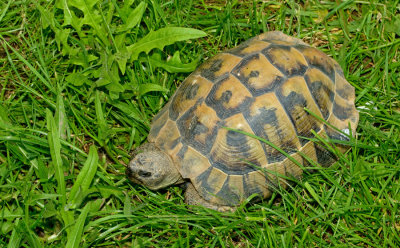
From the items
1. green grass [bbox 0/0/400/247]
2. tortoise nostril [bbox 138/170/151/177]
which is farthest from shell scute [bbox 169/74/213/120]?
tortoise nostril [bbox 138/170/151/177]

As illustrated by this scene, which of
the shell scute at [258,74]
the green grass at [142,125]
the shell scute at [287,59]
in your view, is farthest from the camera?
the shell scute at [287,59]

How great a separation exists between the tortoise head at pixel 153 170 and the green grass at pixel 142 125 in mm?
150

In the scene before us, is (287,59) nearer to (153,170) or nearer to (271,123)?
(271,123)

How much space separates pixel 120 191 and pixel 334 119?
74.0 inches

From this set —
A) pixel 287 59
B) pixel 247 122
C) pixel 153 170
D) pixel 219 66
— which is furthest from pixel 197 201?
pixel 287 59

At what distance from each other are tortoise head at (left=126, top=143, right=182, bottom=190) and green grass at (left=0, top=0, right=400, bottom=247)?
0.49 ft

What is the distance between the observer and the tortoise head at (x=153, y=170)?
156 inches

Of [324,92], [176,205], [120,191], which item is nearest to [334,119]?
[324,92]

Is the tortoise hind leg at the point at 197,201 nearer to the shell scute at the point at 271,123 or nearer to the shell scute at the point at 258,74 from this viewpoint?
the shell scute at the point at 271,123

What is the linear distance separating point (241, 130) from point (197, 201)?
2.21 feet

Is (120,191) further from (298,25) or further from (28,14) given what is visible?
(298,25)

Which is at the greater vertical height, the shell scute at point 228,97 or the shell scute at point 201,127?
the shell scute at point 228,97

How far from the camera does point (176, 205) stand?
4031 millimetres

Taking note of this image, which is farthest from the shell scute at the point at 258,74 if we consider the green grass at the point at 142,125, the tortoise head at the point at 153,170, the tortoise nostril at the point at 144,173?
the tortoise nostril at the point at 144,173
